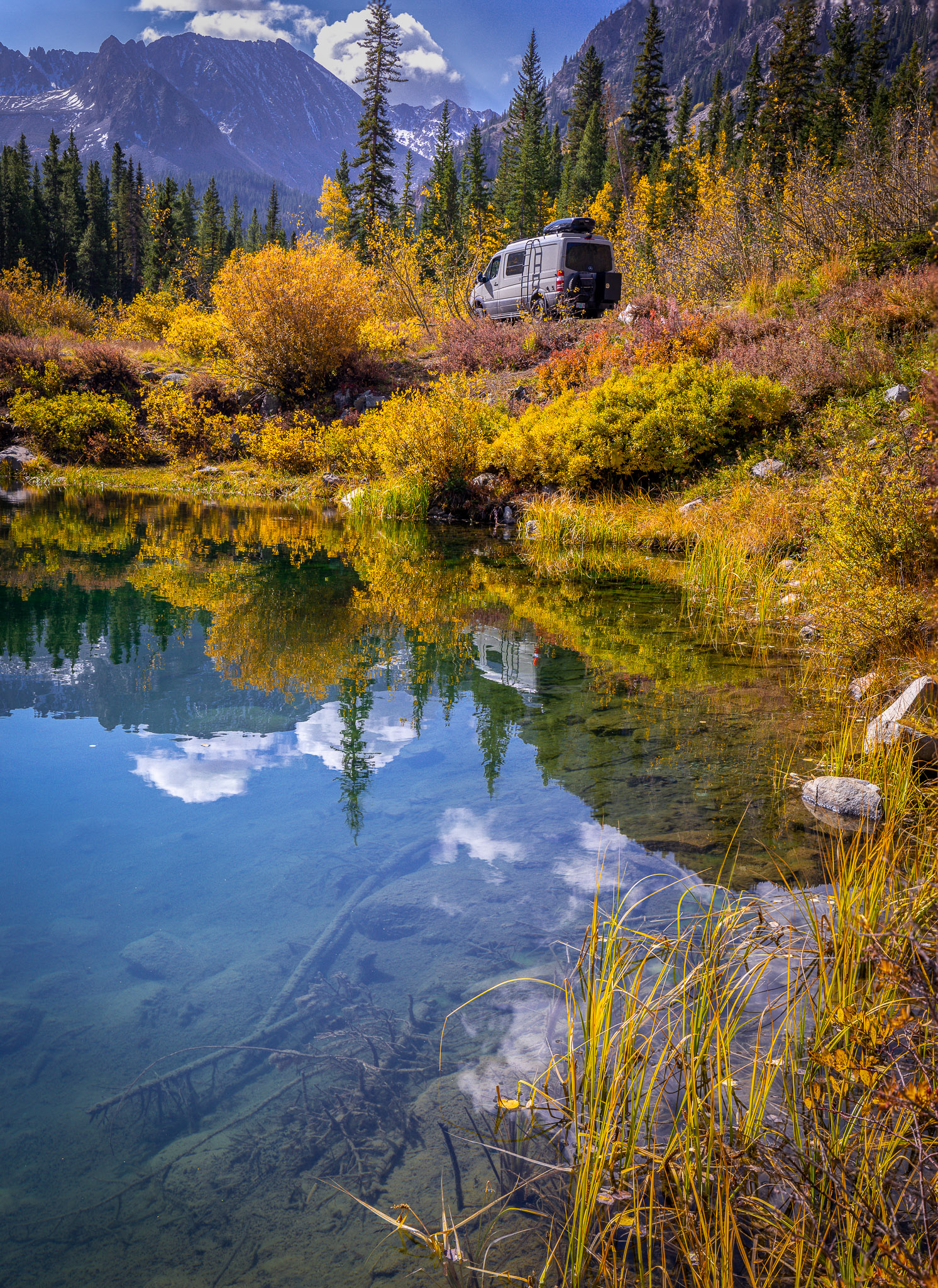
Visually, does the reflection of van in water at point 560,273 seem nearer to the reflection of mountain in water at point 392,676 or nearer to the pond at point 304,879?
the reflection of mountain in water at point 392,676

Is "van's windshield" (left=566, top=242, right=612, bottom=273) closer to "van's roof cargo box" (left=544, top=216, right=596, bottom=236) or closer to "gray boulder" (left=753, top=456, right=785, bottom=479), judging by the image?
"van's roof cargo box" (left=544, top=216, right=596, bottom=236)

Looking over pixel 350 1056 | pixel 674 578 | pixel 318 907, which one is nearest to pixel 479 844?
pixel 318 907

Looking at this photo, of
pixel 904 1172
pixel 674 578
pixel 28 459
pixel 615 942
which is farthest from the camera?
pixel 28 459

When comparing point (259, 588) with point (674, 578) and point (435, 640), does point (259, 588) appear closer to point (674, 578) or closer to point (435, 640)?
point (435, 640)

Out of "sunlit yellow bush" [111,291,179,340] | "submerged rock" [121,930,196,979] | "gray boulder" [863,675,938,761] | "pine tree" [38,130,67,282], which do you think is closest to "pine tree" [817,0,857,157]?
"sunlit yellow bush" [111,291,179,340]

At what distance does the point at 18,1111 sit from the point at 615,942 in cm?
189

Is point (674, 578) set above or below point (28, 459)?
below

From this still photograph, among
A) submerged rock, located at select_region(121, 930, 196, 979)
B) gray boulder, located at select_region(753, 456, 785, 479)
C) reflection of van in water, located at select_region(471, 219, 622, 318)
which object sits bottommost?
submerged rock, located at select_region(121, 930, 196, 979)

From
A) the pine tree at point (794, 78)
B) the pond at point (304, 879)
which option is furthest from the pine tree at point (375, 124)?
the pond at point (304, 879)

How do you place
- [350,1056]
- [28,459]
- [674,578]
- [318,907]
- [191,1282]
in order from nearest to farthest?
[191,1282] → [350,1056] → [318,907] → [674,578] → [28,459]

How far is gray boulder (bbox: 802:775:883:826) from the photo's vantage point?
12.5ft

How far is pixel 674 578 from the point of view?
10.3m

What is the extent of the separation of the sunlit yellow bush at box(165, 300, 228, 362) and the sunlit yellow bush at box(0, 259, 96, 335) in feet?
24.4

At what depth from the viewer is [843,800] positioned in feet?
12.8
